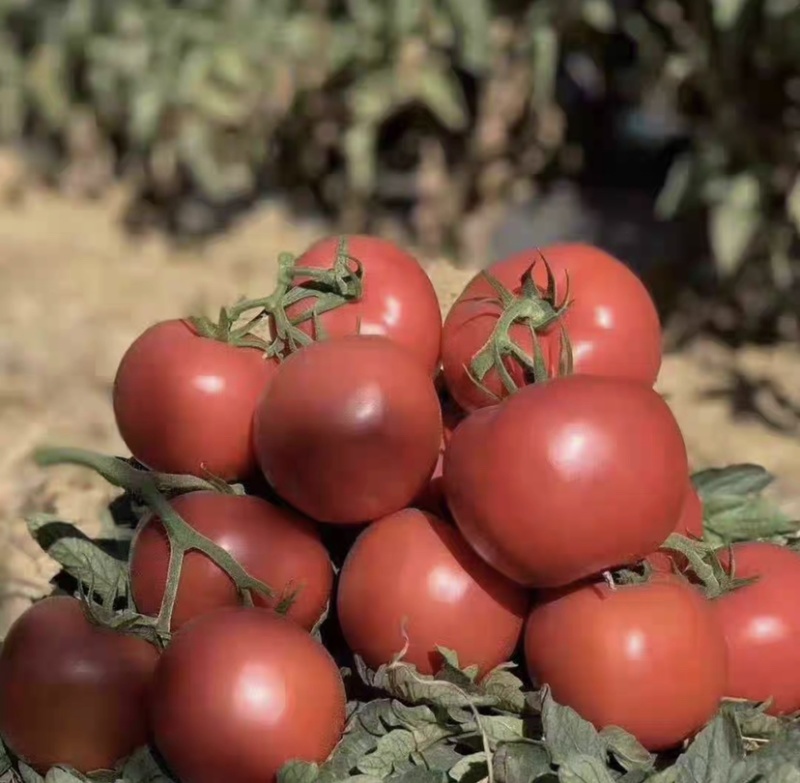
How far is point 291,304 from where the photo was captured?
0.84 metres

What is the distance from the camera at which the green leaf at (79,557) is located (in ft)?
2.68

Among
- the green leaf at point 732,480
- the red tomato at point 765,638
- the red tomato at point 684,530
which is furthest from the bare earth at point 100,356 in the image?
the red tomato at point 765,638

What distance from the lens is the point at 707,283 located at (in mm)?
2455

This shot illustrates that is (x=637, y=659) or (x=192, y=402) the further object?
(x=192, y=402)

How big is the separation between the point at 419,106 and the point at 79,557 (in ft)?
6.50

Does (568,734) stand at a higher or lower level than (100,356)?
higher

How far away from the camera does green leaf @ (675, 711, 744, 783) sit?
2.18ft

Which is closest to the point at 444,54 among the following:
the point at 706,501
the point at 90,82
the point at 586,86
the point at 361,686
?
the point at 586,86

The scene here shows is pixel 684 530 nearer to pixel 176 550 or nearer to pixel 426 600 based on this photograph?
pixel 426 600

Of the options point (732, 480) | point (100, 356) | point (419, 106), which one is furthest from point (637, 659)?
point (419, 106)

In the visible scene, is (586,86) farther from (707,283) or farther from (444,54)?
(707,283)

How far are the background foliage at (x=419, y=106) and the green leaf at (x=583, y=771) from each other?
163 centimetres

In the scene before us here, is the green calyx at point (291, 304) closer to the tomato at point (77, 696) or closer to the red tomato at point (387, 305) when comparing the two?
the red tomato at point (387, 305)

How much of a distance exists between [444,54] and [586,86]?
35 centimetres
